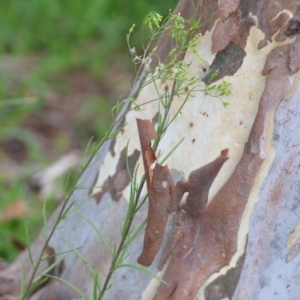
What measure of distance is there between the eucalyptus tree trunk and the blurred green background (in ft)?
5.15

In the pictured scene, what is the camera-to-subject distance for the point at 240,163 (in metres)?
1.19

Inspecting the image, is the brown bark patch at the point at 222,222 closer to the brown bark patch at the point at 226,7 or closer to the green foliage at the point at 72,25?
the brown bark patch at the point at 226,7

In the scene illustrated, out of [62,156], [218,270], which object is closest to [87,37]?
[62,156]

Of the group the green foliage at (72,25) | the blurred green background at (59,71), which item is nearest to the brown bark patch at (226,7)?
the blurred green background at (59,71)

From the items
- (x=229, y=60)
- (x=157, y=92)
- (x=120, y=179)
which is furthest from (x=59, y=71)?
(x=157, y=92)

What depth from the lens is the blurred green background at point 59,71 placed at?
2.94 meters

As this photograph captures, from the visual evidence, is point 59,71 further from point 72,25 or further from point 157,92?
point 157,92

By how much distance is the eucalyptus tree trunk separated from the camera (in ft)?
3.80

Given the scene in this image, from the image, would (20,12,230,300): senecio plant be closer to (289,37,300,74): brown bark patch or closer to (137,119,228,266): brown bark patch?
(137,119,228,266): brown bark patch

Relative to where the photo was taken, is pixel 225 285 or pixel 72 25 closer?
pixel 225 285

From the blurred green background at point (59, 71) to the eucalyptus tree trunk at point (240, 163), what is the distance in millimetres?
1571

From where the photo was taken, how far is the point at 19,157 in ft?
9.50

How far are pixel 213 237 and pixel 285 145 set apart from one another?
22 cm

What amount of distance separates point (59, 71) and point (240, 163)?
2333mm
